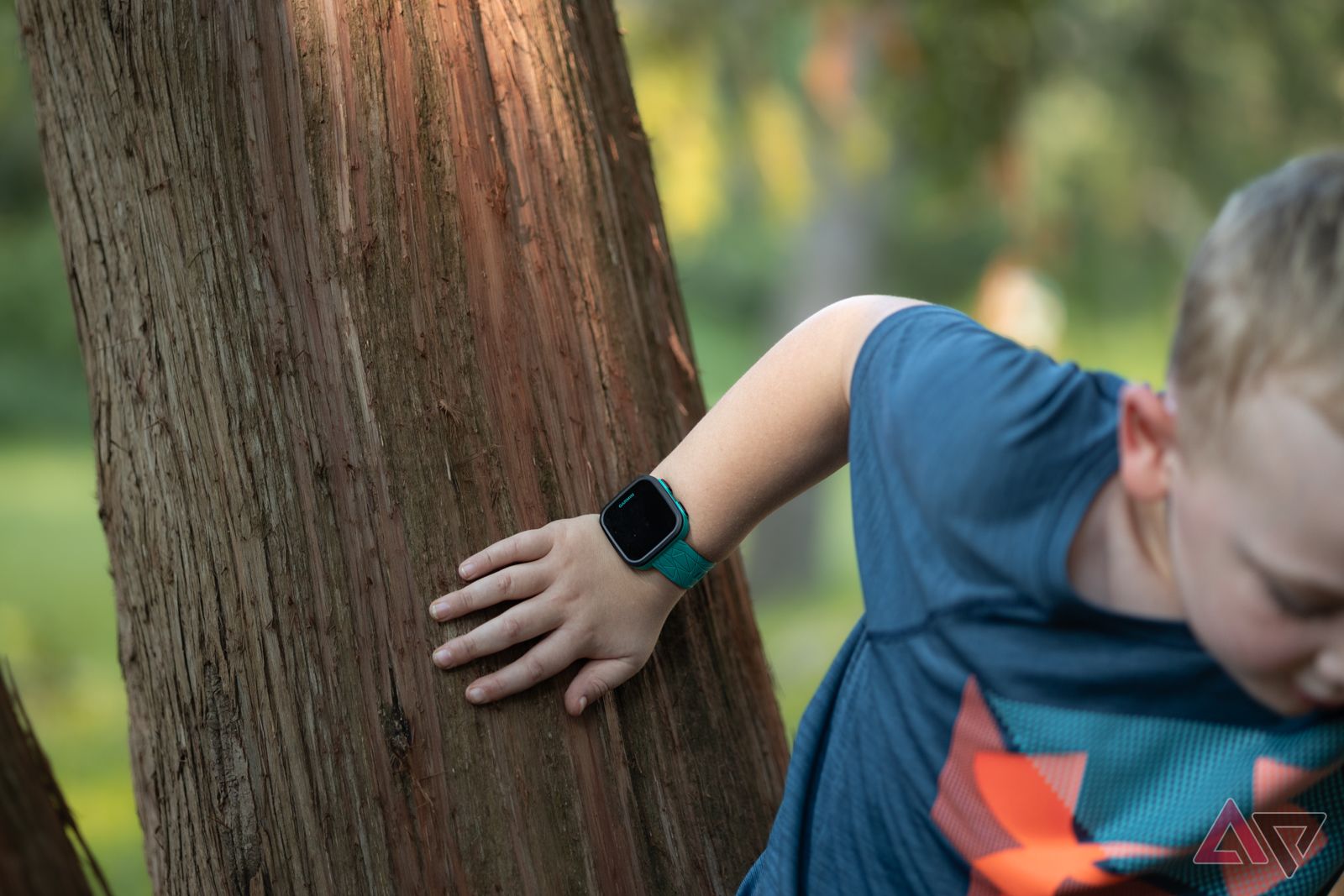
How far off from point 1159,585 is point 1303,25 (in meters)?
7.68

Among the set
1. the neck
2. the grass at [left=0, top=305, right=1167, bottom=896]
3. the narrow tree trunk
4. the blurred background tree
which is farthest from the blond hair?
the blurred background tree

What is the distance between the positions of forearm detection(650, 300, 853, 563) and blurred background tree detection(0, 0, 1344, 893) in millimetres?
3208

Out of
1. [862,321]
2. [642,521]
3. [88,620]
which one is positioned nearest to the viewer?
[862,321]

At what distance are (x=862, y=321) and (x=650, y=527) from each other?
1.17 ft

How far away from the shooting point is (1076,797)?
115 centimetres

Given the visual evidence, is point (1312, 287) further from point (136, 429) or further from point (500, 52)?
point (136, 429)

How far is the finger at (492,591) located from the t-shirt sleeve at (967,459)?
40 centimetres

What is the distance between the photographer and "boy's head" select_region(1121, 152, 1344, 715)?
2.95ft

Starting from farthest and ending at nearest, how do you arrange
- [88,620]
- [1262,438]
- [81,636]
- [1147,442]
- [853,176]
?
[853,176] → [88,620] → [81,636] → [1147,442] → [1262,438]

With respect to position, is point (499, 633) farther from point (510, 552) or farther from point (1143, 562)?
point (1143, 562)

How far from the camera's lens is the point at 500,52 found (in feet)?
4.76

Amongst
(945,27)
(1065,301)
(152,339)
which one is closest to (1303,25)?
(945,27)

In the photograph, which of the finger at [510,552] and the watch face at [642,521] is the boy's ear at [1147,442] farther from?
the finger at [510,552]

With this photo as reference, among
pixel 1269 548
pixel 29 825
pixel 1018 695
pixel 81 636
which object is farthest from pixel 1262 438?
pixel 81 636
